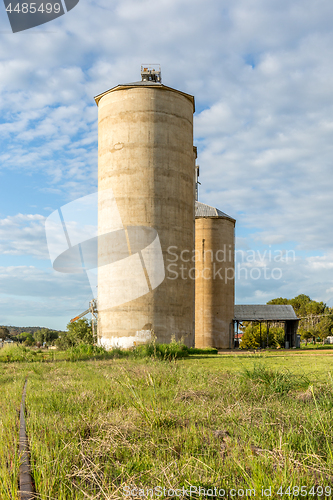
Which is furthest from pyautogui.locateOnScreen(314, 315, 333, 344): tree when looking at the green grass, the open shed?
the green grass

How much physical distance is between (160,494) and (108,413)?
101 inches

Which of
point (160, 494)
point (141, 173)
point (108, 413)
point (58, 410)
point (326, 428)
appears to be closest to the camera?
point (160, 494)

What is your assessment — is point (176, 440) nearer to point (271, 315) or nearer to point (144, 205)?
point (144, 205)

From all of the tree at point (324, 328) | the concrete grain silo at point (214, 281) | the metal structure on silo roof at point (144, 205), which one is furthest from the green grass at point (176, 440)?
the tree at point (324, 328)

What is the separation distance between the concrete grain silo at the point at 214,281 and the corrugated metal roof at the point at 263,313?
2.27m

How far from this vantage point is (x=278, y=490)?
9.11 feet

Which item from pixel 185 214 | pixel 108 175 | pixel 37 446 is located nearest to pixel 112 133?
pixel 108 175

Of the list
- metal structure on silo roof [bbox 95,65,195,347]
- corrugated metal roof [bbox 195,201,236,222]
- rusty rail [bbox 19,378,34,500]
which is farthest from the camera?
corrugated metal roof [bbox 195,201,236,222]

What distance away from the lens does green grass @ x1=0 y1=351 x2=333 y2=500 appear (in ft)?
10.1

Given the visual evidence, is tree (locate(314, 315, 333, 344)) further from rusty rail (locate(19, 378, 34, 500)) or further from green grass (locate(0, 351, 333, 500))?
rusty rail (locate(19, 378, 34, 500))

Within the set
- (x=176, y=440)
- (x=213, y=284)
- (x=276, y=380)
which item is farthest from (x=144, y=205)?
(x=176, y=440)

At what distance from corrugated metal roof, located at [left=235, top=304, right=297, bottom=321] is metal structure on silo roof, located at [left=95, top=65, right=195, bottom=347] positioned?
1892 cm

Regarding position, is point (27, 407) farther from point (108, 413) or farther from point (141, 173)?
point (141, 173)

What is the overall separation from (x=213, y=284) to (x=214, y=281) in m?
0.35
